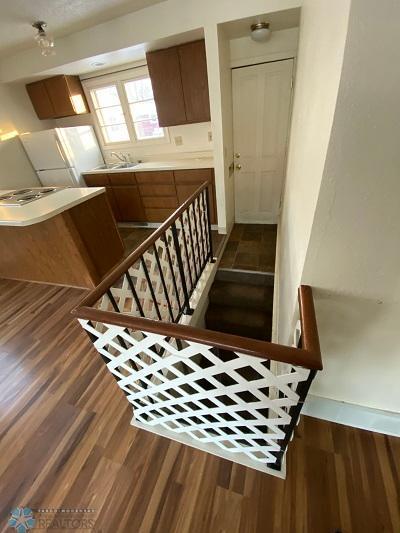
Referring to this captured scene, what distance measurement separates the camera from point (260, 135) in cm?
273

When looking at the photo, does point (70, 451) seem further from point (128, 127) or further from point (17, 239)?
point (128, 127)

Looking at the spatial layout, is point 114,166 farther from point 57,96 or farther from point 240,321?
point 240,321

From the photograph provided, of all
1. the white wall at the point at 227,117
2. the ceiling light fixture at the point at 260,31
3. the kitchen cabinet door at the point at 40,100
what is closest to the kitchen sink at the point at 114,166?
the kitchen cabinet door at the point at 40,100

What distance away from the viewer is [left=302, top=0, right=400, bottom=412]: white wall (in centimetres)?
48

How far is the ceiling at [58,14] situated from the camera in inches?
71.9

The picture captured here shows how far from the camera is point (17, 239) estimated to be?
2.32m

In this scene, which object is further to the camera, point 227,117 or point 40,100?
point 40,100

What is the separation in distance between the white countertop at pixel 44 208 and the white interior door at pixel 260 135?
1.88 metres

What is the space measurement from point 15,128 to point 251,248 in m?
3.94

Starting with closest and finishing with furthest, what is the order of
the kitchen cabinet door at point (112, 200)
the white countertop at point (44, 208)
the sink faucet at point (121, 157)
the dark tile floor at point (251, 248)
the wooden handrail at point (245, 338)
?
the wooden handrail at point (245, 338), the white countertop at point (44, 208), the dark tile floor at point (251, 248), the kitchen cabinet door at point (112, 200), the sink faucet at point (121, 157)

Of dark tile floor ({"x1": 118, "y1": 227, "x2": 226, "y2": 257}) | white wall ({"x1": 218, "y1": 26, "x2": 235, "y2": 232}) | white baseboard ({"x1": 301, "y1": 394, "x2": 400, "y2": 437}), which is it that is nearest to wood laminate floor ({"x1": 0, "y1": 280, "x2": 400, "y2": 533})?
white baseboard ({"x1": 301, "y1": 394, "x2": 400, "y2": 437})

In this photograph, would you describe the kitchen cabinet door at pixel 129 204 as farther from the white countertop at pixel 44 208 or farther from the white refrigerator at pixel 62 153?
the white countertop at pixel 44 208

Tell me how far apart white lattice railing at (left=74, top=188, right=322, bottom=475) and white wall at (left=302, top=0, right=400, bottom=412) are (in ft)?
0.64

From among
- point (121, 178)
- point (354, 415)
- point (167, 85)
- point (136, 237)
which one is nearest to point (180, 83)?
point (167, 85)
